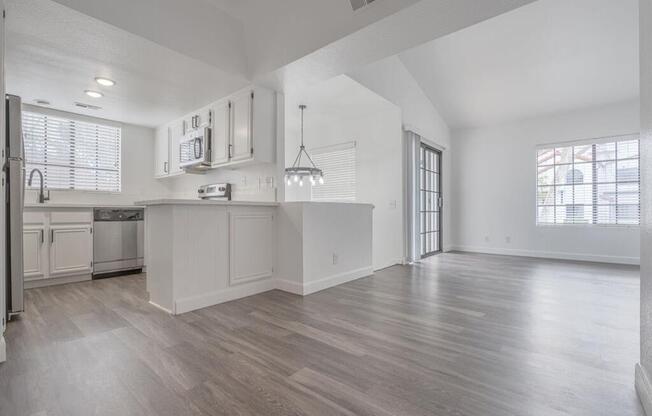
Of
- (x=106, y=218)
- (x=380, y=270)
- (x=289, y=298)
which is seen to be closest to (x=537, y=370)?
(x=289, y=298)

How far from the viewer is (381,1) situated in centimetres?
219

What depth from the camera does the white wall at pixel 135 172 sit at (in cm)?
473

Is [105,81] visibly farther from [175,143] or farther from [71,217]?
[71,217]

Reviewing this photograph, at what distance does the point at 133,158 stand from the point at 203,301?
11.4 ft

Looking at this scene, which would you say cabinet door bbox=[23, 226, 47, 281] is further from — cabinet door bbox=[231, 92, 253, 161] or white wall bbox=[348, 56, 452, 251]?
white wall bbox=[348, 56, 452, 251]

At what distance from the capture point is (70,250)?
3732 mm

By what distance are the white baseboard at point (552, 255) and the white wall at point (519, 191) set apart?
1 cm

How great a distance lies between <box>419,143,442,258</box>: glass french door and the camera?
19.7 feet

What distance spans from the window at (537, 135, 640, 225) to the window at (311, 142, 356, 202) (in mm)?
3740

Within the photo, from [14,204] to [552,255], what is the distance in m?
7.68

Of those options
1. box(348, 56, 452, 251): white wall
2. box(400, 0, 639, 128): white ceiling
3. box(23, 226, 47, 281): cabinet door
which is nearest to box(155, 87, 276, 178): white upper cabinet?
box(348, 56, 452, 251): white wall

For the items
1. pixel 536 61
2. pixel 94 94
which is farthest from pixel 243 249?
pixel 536 61

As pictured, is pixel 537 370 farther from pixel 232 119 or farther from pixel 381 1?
pixel 232 119

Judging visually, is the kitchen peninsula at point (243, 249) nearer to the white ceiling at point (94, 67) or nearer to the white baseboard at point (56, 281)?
the white ceiling at point (94, 67)
